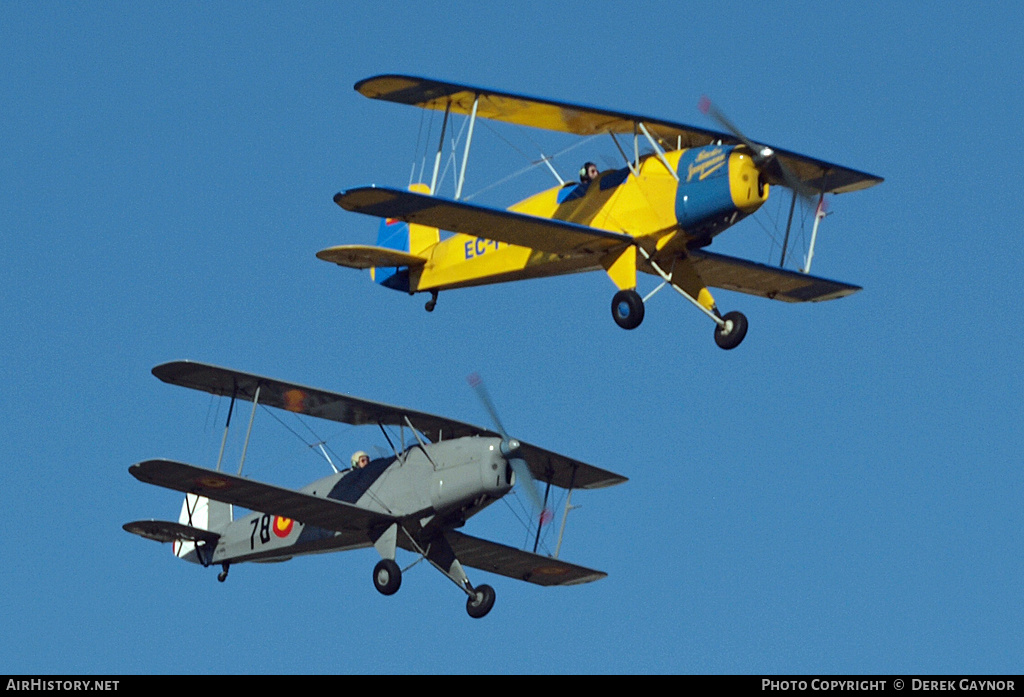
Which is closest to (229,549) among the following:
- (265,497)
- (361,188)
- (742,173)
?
(265,497)

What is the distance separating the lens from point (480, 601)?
29266mm

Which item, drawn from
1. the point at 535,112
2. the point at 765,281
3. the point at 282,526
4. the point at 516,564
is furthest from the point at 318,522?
the point at 765,281

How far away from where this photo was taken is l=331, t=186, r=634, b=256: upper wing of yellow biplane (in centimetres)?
2652

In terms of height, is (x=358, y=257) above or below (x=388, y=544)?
above

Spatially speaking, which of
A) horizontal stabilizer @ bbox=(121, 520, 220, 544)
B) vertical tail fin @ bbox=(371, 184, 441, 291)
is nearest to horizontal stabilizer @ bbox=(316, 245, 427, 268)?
vertical tail fin @ bbox=(371, 184, 441, 291)

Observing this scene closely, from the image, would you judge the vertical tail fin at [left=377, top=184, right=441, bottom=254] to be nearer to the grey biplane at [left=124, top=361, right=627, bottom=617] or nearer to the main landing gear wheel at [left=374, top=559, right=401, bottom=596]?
the grey biplane at [left=124, top=361, right=627, bottom=617]

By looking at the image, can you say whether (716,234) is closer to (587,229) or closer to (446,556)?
(587,229)

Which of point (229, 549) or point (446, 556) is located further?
point (229, 549)

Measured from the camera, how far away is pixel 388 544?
2880 centimetres

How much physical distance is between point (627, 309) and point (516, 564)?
5.19m

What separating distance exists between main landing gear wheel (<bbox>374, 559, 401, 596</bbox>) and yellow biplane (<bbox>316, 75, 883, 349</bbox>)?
13.6 ft

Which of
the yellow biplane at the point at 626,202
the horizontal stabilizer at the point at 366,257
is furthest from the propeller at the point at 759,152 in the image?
the horizontal stabilizer at the point at 366,257
